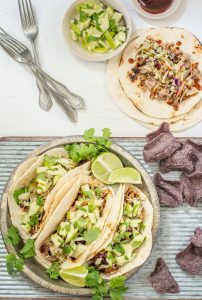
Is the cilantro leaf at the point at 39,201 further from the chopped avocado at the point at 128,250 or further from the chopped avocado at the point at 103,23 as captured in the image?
the chopped avocado at the point at 103,23

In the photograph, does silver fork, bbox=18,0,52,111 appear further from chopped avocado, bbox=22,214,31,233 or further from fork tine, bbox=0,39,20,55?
chopped avocado, bbox=22,214,31,233

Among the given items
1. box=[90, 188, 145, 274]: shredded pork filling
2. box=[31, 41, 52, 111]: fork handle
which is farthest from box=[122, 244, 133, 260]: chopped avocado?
box=[31, 41, 52, 111]: fork handle

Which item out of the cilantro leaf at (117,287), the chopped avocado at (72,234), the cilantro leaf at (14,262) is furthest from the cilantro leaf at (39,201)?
the cilantro leaf at (117,287)

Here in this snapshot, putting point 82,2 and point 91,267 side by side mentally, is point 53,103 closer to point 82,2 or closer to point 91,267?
point 82,2

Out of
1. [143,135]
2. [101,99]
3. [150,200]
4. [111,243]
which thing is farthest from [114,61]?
[111,243]

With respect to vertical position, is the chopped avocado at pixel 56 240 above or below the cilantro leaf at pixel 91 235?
below

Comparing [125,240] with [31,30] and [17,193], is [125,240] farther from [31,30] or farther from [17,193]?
[31,30]

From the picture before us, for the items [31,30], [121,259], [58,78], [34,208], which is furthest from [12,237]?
[31,30]
